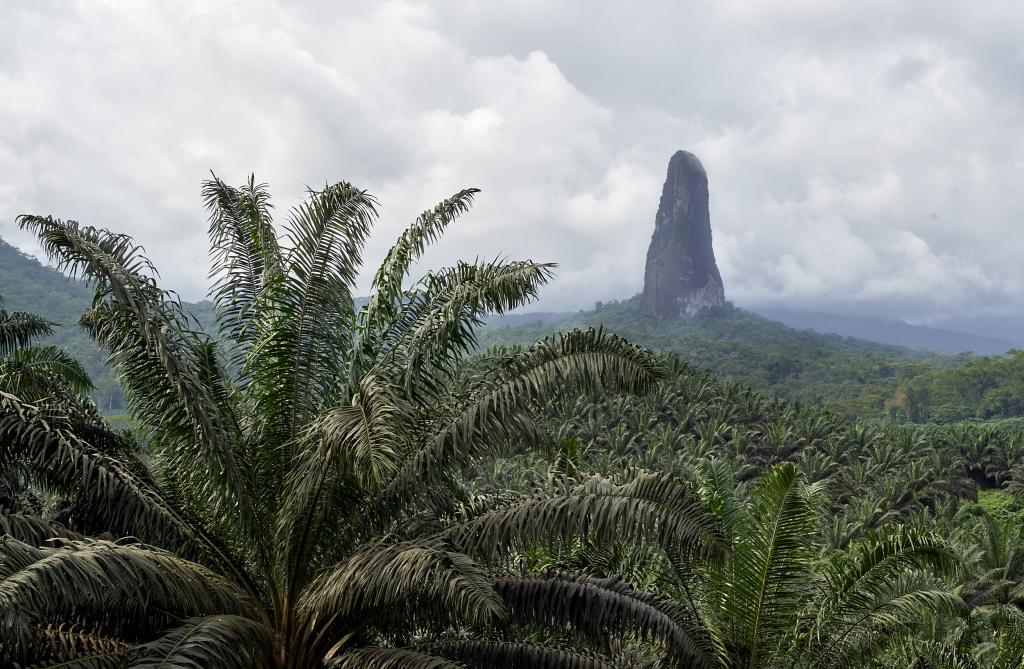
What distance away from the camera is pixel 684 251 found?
19700 centimetres

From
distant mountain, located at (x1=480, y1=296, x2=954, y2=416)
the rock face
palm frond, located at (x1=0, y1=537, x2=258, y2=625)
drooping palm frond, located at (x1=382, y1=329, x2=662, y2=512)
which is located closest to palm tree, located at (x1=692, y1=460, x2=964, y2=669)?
drooping palm frond, located at (x1=382, y1=329, x2=662, y2=512)

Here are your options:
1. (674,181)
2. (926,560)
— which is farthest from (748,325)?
(926,560)

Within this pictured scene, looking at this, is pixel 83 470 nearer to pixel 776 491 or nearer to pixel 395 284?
pixel 395 284

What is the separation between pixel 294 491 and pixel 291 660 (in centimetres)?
115

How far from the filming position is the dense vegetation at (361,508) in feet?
17.6

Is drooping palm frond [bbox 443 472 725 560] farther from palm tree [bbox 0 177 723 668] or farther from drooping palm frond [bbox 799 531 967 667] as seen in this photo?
drooping palm frond [bbox 799 531 967 667]

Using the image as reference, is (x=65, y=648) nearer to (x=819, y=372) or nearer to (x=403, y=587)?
(x=403, y=587)

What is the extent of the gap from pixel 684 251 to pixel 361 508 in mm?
195785

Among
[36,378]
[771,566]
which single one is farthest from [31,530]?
[771,566]

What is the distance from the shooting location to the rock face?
195 meters

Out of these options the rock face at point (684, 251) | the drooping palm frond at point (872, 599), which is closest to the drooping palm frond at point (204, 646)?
the drooping palm frond at point (872, 599)

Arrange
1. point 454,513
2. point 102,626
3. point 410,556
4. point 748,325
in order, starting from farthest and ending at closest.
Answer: point 748,325, point 454,513, point 102,626, point 410,556

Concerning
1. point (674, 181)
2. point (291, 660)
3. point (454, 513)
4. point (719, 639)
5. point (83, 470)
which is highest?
point (674, 181)

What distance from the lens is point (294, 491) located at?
6.12 meters
